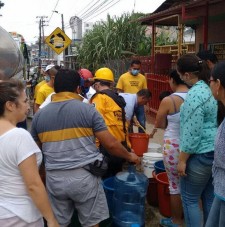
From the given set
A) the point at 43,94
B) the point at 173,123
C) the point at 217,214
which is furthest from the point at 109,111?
the point at 43,94

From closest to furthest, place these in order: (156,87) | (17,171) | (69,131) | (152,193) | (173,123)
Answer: (17,171), (69,131), (173,123), (152,193), (156,87)

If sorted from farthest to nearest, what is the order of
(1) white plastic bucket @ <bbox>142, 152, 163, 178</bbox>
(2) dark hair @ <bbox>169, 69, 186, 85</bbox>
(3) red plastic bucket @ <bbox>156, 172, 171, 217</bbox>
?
(1) white plastic bucket @ <bbox>142, 152, 163, 178</bbox> < (3) red plastic bucket @ <bbox>156, 172, 171, 217</bbox> < (2) dark hair @ <bbox>169, 69, 186, 85</bbox>

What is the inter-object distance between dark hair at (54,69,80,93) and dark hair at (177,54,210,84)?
37.3 inches

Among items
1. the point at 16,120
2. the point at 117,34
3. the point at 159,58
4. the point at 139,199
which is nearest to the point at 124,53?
the point at 117,34

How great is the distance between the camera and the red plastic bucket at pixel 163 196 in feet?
13.3

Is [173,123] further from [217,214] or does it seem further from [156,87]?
[156,87]

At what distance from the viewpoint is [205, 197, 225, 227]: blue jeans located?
232 cm

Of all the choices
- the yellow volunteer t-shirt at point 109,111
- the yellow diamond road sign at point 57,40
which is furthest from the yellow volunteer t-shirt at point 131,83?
the yellow diamond road sign at point 57,40

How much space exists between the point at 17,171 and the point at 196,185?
1.68 meters

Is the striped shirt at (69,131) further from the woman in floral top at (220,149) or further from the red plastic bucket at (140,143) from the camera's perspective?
the red plastic bucket at (140,143)

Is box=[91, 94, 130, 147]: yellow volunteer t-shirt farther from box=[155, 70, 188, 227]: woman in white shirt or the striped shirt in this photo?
the striped shirt

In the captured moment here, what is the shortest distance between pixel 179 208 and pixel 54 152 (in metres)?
1.60

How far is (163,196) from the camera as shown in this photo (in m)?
4.12

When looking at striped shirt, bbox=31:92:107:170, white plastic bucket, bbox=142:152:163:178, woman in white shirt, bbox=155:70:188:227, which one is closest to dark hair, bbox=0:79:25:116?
striped shirt, bbox=31:92:107:170
